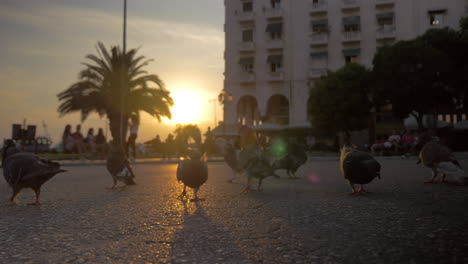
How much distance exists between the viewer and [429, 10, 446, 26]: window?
40250mm

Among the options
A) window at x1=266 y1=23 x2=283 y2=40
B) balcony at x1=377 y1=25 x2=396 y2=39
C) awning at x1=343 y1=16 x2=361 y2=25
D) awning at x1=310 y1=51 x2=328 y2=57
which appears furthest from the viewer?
window at x1=266 y1=23 x2=283 y2=40

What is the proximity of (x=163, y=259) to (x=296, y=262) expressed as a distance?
3.29 feet

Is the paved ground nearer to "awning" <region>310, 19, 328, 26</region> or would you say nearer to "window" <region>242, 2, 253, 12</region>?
"awning" <region>310, 19, 328, 26</region>

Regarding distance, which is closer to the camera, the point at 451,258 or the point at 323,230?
the point at 451,258

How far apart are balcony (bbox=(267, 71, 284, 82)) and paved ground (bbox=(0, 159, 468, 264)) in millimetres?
36855

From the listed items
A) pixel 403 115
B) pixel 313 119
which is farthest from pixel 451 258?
pixel 313 119

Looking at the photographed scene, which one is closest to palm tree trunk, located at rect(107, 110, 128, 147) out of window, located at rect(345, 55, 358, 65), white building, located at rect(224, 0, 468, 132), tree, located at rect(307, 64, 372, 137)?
white building, located at rect(224, 0, 468, 132)

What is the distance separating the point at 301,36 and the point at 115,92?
2396 centimetres

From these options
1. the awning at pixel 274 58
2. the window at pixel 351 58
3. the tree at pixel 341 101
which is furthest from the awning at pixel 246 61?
the window at pixel 351 58

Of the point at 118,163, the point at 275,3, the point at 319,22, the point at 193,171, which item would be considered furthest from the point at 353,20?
the point at 193,171

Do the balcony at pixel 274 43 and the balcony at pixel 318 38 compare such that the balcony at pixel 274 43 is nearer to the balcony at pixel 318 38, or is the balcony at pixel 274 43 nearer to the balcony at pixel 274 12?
the balcony at pixel 274 12

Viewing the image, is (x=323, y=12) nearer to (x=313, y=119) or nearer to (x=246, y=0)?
(x=246, y=0)

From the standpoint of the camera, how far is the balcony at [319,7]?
1657 inches

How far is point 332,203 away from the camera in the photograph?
5816 millimetres
